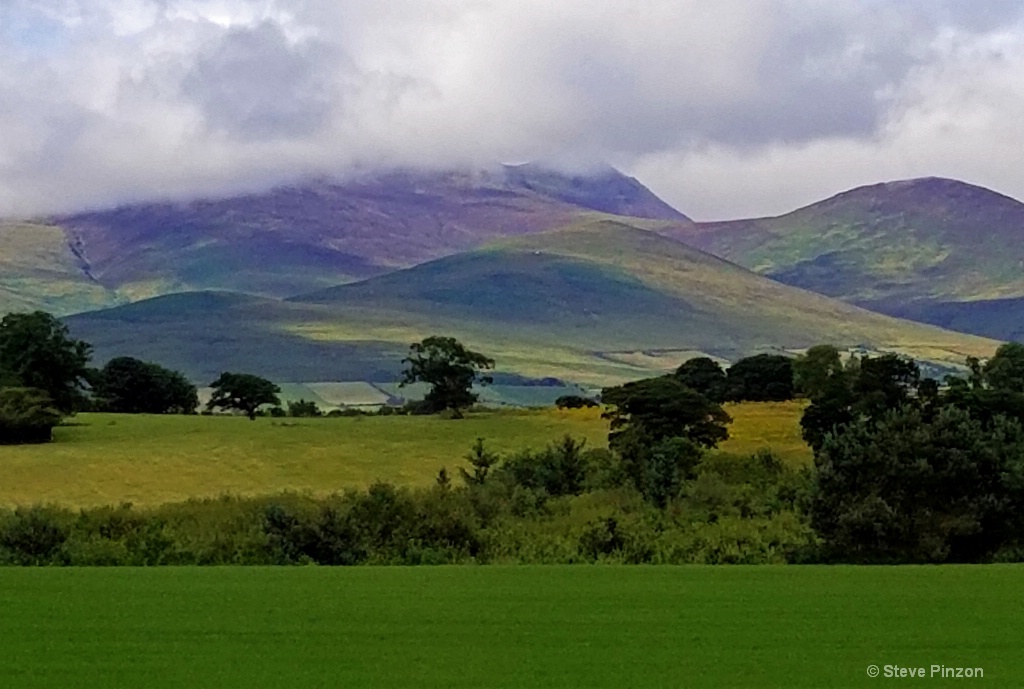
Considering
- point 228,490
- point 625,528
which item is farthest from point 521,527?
point 228,490

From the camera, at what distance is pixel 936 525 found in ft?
102

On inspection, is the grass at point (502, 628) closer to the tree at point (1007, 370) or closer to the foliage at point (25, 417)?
the tree at point (1007, 370)

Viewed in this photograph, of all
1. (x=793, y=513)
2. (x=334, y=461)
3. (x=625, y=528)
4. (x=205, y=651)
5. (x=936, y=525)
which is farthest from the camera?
(x=334, y=461)

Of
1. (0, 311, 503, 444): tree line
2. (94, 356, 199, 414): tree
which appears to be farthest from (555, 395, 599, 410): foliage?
(94, 356, 199, 414): tree

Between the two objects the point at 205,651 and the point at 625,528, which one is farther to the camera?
the point at 625,528

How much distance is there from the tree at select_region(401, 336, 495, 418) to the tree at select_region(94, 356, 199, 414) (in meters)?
21.3

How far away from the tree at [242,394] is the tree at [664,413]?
42.9 meters

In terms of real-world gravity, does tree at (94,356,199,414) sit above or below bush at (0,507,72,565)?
above

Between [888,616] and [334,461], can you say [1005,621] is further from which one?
[334,461]

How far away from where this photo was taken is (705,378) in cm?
9231

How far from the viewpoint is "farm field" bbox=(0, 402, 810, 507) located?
61219 mm

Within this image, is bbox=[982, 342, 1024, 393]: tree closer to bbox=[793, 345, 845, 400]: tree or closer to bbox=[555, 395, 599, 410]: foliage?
bbox=[793, 345, 845, 400]: tree

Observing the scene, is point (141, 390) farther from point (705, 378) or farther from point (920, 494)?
point (920, 494)

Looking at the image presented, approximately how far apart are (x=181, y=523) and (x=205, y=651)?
21.6 metres
